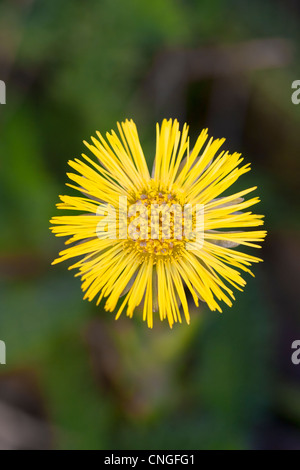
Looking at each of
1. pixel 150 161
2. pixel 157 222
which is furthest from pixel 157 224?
pixel 150 161

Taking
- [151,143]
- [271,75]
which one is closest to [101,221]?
[151,143]

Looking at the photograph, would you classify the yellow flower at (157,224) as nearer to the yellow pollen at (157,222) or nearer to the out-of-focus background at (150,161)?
the yellow pollen at (157,222)

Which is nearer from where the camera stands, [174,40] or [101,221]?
[101,221]

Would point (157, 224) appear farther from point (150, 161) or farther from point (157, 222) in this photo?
point (150, 161)

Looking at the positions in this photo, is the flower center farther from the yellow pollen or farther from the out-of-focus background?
the out-of-focus background

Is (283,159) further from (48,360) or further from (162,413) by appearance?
(48,360)

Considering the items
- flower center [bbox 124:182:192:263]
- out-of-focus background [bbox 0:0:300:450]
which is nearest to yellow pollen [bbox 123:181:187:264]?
flower center [bbox 124:182:192:263]
